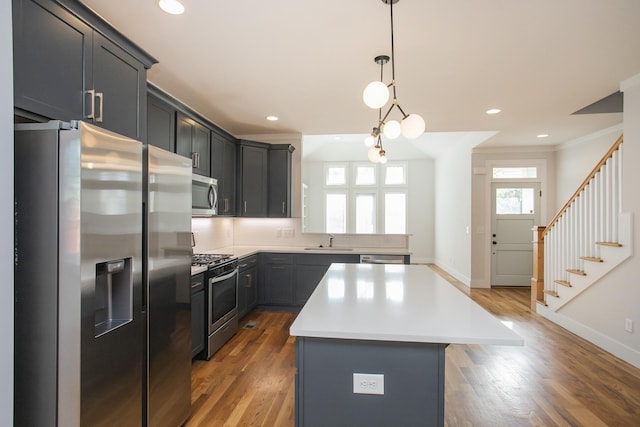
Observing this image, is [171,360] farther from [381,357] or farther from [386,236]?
[386,236]

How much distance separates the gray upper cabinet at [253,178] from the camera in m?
4.25

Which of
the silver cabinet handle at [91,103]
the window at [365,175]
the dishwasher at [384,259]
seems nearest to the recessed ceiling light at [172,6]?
the silver cabinet handle at [91,103]

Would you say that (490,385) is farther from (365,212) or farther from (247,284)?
(365,212)

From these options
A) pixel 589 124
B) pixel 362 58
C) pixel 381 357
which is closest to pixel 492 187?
pixel 589 124

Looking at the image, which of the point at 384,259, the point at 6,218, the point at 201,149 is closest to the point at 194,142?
the point at 201,149

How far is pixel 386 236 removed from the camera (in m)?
4.48

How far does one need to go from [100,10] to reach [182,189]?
1.15 meters

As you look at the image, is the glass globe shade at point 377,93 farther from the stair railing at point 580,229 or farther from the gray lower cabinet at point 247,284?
the stair railing at point 580,229

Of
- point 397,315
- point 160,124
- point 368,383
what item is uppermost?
point 160,124

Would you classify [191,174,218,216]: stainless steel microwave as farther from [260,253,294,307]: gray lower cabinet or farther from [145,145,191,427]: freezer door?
[260,253,294,307]: gray lower cabinet

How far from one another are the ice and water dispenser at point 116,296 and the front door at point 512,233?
5905 mm

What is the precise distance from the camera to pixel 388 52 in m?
2.25

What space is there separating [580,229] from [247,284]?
403 cm

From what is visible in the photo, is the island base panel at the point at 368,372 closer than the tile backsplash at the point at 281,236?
Yes
